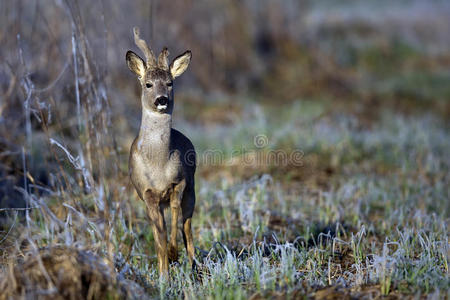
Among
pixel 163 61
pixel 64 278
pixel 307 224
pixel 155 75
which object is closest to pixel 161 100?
pixel 155 75

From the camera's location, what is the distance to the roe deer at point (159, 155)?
383 centimetres

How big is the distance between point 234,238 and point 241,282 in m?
1.56

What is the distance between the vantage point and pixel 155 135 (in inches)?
152

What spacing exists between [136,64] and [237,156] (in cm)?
413

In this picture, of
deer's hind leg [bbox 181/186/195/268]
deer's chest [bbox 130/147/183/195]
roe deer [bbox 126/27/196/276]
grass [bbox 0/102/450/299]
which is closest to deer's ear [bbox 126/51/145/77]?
roe deer [bbox 126/27/196/276]

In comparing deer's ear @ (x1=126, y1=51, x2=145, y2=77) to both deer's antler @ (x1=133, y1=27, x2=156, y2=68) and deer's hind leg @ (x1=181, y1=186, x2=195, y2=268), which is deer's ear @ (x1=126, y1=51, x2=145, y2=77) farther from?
deer's hind leg @ (x1=181, y1=186, x2=195, y2=268)

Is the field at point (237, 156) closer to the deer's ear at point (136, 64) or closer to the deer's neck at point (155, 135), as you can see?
the deer's neck at point (155, 135)

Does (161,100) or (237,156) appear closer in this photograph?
(161,100)

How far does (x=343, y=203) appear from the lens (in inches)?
240

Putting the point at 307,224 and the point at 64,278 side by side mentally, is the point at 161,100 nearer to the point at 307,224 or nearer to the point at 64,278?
the point at 64,278

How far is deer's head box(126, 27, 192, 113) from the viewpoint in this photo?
3.83 metres

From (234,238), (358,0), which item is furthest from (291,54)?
(358,0)

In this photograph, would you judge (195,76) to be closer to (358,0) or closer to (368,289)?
(368,289)

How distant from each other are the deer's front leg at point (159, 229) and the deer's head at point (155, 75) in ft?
2.26
